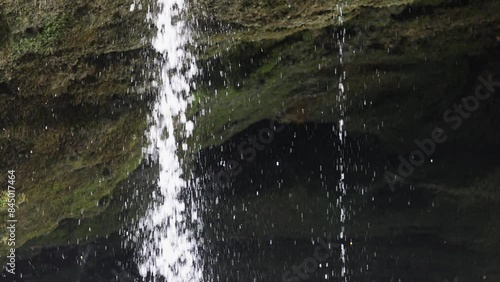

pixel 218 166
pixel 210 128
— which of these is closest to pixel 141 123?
pixel 210 128

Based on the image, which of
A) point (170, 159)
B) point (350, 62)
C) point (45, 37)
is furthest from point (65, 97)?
point (350, 62)

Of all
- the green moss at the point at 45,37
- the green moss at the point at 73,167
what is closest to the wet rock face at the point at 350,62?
the green moss at the point at 73,167

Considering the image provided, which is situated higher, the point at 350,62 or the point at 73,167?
the point at 350,62

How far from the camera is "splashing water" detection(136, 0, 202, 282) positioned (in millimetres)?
3199

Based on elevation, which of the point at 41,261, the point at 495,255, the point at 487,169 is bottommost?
the point at 495,255

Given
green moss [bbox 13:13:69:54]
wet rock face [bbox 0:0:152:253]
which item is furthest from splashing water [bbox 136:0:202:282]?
green moss [bbox 13:13:69:54]

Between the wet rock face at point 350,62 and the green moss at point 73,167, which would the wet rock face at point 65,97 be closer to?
the green moss at point 73,167

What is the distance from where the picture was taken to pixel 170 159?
4.29 metres

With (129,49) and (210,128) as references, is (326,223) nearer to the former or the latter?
(210,128)

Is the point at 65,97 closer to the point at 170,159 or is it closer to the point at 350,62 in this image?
the point at 170,159

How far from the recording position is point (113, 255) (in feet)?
16.0

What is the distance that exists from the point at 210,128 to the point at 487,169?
7.64 feet

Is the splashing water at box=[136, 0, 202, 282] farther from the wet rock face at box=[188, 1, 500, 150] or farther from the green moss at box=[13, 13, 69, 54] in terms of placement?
the green moss at box=[13, 13, 69, 54]

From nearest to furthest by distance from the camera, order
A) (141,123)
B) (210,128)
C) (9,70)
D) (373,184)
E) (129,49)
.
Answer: (9,70) < (129,49) < (141,123) < (210,128) < (373,184)
